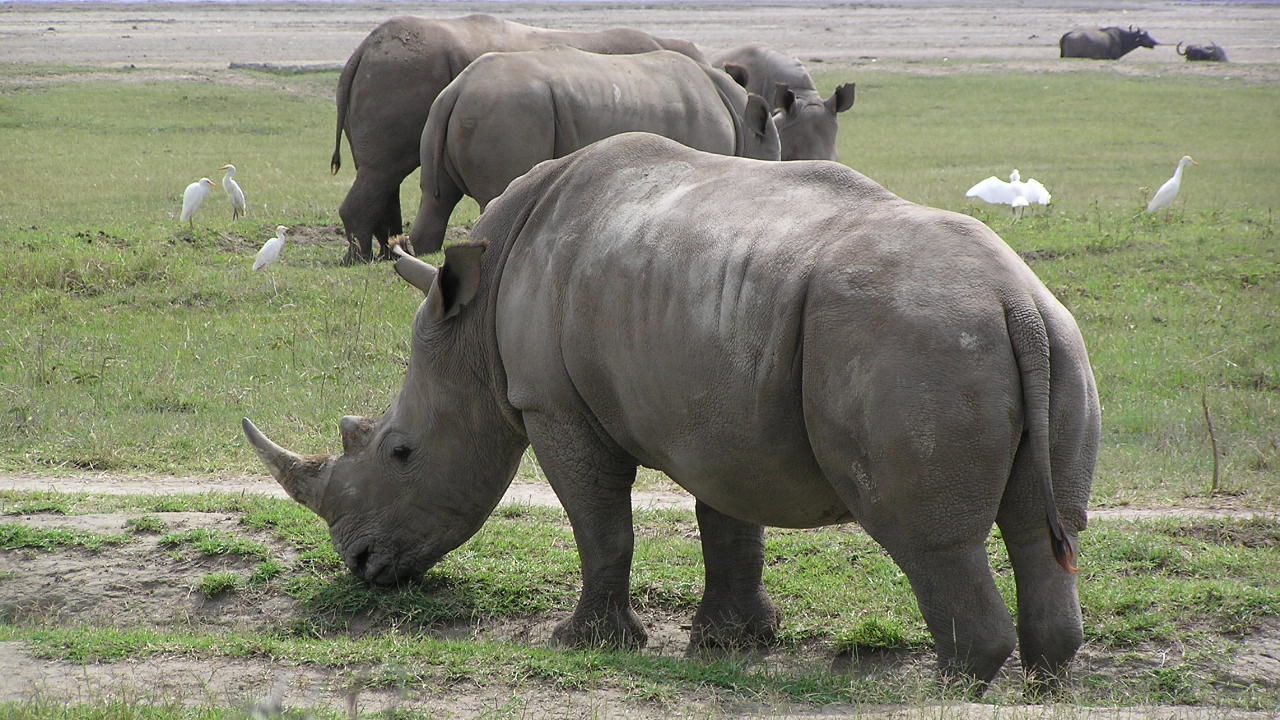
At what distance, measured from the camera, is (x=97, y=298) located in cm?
1194

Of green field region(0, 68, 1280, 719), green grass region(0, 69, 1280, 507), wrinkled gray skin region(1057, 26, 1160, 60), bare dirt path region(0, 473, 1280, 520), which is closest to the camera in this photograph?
green field region(0, 68, 1280, 719)

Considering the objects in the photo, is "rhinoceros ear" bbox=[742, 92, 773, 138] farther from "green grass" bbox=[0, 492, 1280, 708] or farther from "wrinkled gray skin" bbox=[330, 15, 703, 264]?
"green grass" bbox=[0, 492, 1280, 708]

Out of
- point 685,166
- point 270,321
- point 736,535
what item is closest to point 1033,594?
point 736,535

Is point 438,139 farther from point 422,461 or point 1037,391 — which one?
point 1037,391

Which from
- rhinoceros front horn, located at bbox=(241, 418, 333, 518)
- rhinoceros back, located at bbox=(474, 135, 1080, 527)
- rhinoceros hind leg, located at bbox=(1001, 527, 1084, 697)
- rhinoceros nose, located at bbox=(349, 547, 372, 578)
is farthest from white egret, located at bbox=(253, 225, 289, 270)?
rhinoceros hind leg, located at bbox=(1001, 527, 1084, 697)

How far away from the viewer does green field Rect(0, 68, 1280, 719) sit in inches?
221

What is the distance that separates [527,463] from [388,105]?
22.7 ft

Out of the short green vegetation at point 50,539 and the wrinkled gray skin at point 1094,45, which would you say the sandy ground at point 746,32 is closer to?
the wrinkled gray skin at point 1094,45

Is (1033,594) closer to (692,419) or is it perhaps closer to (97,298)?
(692,419)

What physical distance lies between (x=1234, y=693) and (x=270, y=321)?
798 cm

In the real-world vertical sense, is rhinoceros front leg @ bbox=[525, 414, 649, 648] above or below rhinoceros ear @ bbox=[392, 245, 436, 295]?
below

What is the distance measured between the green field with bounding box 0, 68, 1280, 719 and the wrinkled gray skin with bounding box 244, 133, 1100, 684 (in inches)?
17.1

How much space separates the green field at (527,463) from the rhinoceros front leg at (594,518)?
36 cm

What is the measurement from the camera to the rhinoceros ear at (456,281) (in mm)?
5887
